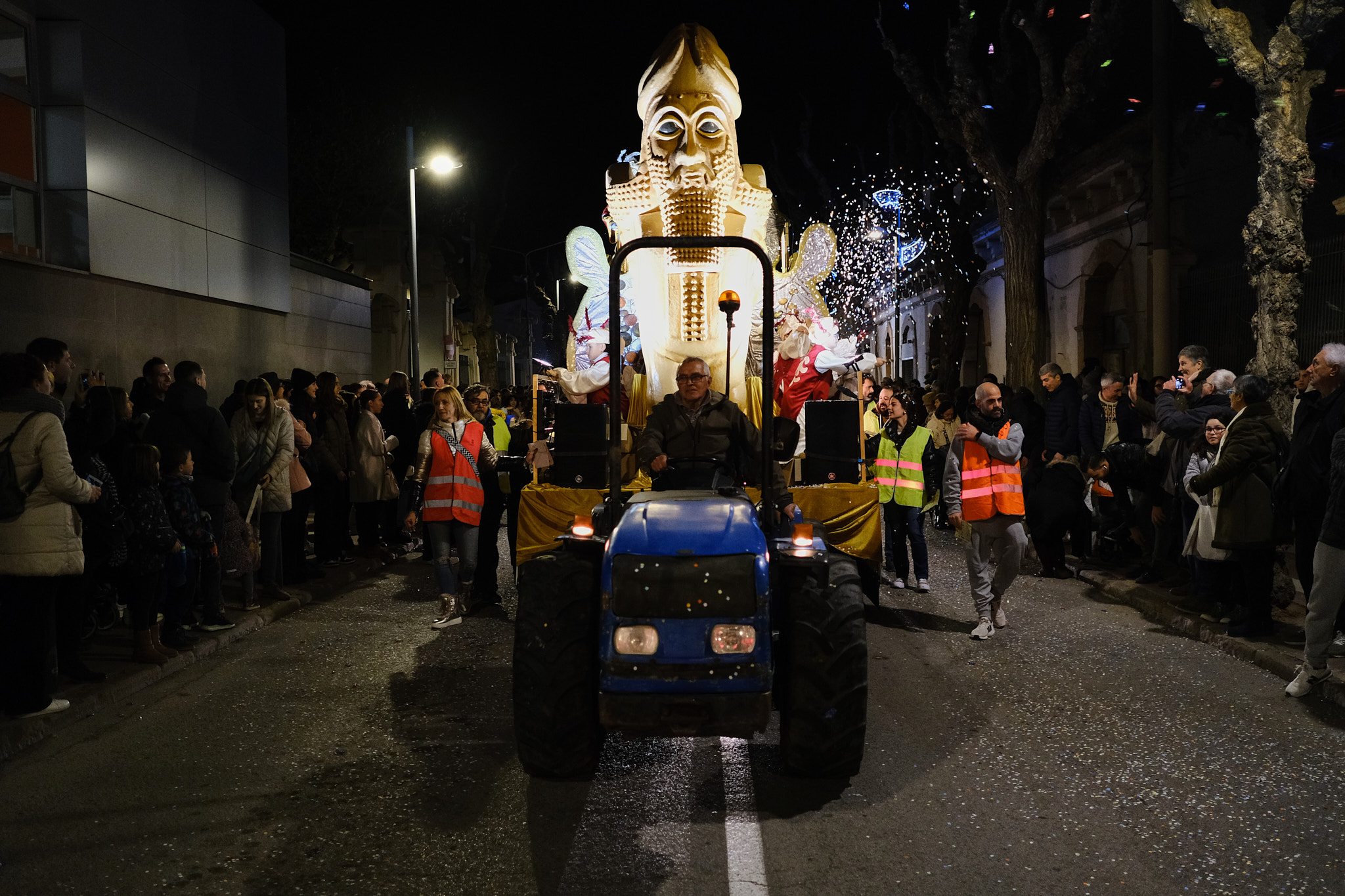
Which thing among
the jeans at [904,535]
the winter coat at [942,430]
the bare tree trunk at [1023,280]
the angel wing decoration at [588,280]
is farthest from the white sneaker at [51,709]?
the bare tree trunk at [1023,280]

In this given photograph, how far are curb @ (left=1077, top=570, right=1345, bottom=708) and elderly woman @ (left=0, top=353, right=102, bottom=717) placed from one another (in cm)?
749

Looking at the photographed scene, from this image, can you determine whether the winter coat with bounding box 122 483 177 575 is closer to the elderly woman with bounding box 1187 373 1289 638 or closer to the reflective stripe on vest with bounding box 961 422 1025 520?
the reflective stripe on vest with bounding box 961 422 1025 520

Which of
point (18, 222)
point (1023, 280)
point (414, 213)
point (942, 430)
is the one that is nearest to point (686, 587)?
point (942, 430)

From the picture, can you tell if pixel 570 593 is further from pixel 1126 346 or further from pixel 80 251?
pixel 1126 346

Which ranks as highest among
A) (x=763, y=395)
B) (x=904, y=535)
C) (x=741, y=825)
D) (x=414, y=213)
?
(x=414, y=213)

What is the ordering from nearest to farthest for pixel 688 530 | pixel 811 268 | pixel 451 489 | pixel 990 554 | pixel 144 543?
pixel 688 530 < pixel 144 543 < pixel 990 554 < pixel 451 489 < pixel 811 268

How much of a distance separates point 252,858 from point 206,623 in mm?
4715

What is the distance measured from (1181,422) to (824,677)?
5.73 metres

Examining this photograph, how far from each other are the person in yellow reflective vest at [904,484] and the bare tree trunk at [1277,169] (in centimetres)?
307

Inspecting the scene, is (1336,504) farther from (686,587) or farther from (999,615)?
(686,587)

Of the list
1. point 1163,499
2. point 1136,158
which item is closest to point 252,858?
point 1163,499

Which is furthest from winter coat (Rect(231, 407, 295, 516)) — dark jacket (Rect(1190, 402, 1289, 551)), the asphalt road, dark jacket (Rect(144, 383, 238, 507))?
dark jacket (Rect(1190, 402, 1289, 551))

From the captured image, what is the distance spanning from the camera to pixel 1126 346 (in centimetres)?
2159

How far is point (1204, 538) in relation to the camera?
28.5 ft
